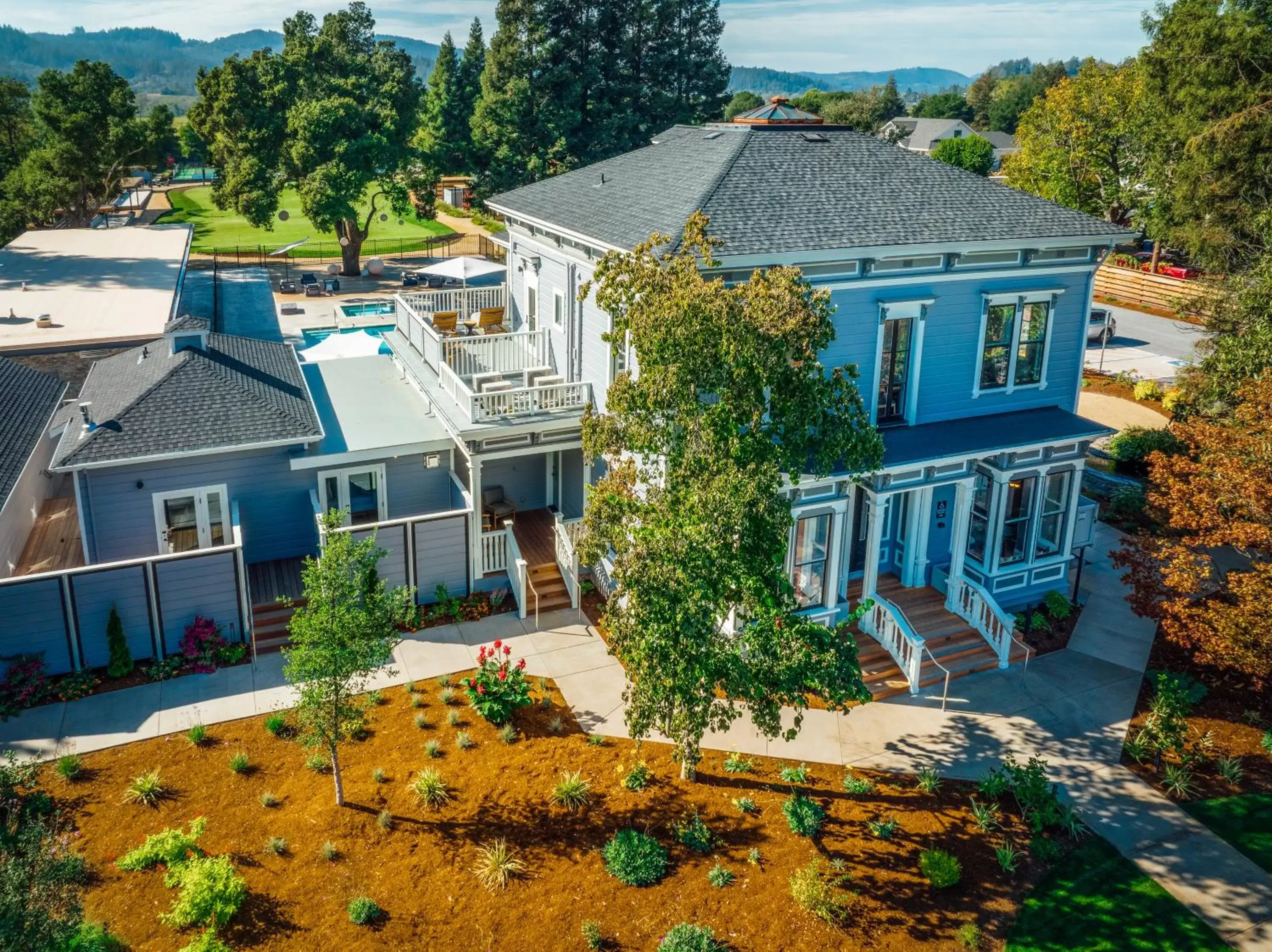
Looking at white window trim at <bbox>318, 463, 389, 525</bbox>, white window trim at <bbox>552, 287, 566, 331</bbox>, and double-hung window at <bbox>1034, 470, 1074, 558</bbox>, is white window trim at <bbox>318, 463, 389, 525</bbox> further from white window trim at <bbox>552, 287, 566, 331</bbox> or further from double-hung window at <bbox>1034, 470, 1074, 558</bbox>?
double-hung window at <bbox>1034, 470, 1074, 558</bbox>

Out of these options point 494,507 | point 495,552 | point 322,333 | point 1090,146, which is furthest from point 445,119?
point 495,552

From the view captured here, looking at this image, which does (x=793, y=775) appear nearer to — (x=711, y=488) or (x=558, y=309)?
(x=711, y=488)

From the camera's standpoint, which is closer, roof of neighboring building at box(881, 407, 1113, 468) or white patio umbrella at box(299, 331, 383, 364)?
roof of neighboring building at box(881, 407, 1113, 468)

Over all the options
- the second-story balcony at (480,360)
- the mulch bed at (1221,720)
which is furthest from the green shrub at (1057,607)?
the second-story balcony at (480,360)

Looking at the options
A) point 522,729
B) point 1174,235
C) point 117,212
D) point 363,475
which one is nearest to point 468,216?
point 117,212

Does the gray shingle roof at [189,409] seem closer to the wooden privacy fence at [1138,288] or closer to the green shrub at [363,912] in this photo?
the green shrub at [363,912]

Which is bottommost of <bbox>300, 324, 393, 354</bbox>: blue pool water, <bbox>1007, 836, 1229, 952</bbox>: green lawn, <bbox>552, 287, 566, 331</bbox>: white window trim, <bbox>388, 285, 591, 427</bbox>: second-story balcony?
<bbox>1007, 836, 1229, 952</bbox>: green lawn

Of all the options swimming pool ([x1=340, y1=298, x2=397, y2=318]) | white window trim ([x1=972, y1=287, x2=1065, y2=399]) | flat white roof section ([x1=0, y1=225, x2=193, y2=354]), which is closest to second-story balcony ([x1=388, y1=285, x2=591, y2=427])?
flat white roof section ([x1=0, y1=225, x2=193, y2=354])

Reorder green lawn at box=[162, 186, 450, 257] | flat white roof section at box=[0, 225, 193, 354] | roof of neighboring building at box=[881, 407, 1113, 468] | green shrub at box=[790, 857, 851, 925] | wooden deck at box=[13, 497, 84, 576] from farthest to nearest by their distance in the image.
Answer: green lawn at box=[162, 186, 450, 257]
flat white roof section at box=[0, 225, 193, 354]
wooden deck at box=[13, 497, 84, 576]
roof of neighboring building at box=[881, 407, 1113, 468]
green shrub at box=[790, 857, 851, 925]
